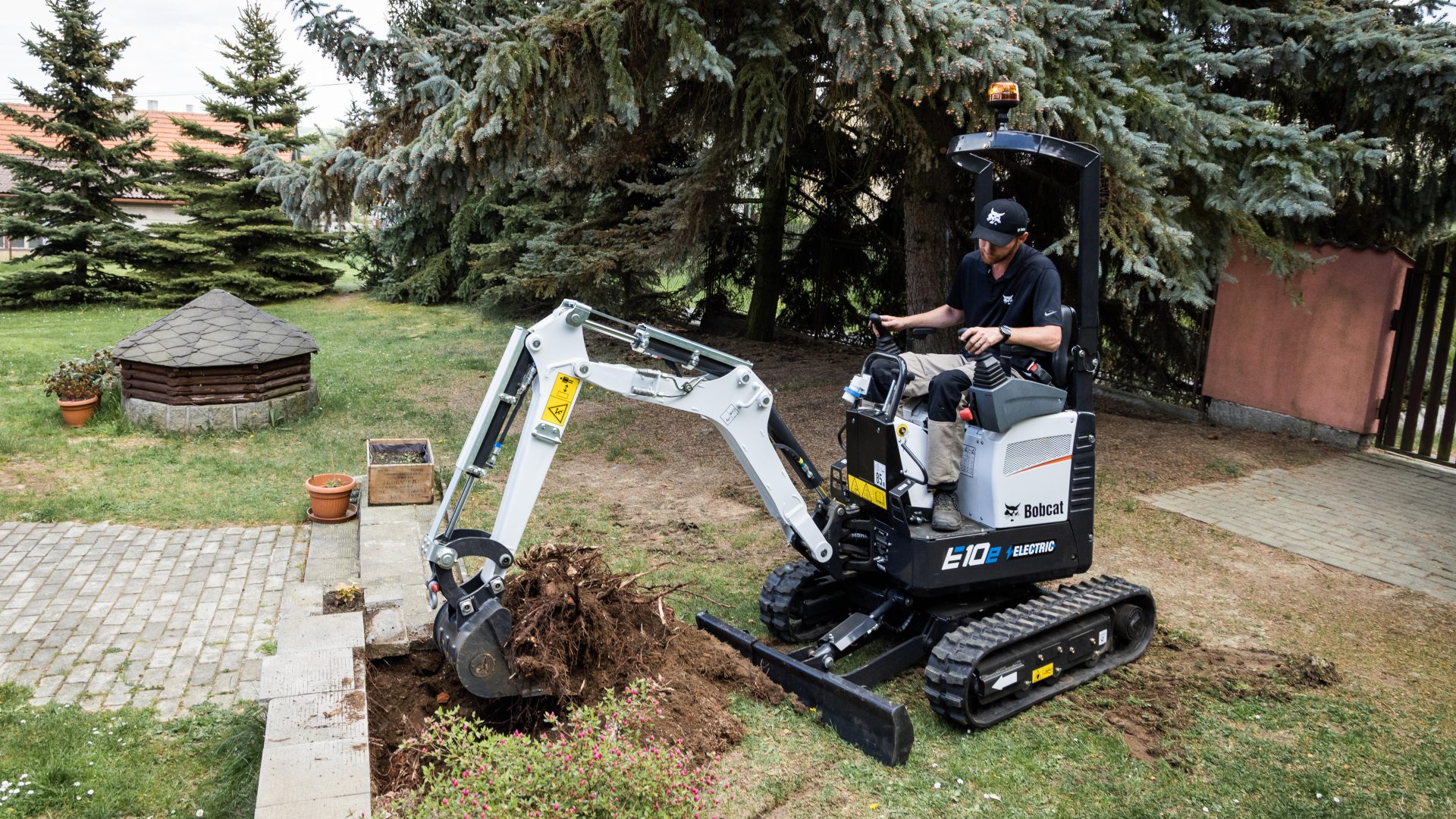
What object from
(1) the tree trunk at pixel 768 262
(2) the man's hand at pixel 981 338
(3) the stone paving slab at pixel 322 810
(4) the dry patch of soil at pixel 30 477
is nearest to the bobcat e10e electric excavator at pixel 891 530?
(2) the man's hand at pixel 981 338

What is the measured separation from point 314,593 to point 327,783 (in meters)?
2.69

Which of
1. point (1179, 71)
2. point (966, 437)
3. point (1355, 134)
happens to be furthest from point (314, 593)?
point (1355, 134)

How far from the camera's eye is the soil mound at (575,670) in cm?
432

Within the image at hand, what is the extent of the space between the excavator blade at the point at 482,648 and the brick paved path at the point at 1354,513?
19.9ft

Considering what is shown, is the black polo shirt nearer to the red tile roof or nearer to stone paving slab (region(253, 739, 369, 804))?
stone paving slab (region(253, 739, 369, 804))

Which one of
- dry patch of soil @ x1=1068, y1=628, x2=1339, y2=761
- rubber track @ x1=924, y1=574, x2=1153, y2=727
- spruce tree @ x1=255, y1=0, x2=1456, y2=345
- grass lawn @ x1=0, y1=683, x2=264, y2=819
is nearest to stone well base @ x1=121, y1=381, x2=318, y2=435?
spruce tree @ x1=255, y1=0, x2=1456, y2=345

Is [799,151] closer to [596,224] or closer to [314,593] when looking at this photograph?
[596,224]

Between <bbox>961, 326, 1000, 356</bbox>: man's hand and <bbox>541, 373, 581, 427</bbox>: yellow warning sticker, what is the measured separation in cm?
187

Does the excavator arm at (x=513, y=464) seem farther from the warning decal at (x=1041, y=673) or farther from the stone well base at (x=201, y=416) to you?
the stone well base at (x=201, y=416)

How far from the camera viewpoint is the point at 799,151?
1377 cm

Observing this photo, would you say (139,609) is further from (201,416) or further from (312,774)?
(201,416)

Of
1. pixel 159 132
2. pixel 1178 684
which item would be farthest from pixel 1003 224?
pixel 159 132

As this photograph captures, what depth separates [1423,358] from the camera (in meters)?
9.59

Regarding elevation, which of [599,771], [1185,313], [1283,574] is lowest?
[1283,574]
